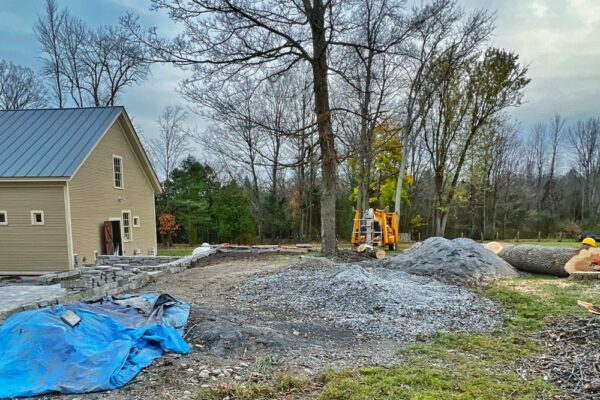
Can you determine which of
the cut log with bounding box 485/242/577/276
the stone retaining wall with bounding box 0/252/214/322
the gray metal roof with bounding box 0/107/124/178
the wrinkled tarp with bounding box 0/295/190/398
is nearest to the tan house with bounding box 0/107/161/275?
the gray metal roof with bounding box 0/107/124/178

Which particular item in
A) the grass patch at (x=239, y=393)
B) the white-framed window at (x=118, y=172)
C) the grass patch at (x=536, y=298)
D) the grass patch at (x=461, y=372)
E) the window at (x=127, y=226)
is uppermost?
the white-framed window at (x=118, y=172)

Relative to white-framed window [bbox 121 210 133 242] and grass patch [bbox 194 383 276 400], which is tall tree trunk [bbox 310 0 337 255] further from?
white-framed window [bbox 121 210 133 242]

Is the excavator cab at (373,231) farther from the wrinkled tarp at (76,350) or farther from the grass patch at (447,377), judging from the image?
the wrinkled tarp at (76,350)

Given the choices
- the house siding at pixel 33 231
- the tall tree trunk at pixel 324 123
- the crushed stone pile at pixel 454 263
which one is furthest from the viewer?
the house siding at pixel 33 231

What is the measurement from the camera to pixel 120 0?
10.2 m

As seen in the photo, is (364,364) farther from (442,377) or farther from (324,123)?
(324,123)

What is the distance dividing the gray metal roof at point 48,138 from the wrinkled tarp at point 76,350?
36.0 feet

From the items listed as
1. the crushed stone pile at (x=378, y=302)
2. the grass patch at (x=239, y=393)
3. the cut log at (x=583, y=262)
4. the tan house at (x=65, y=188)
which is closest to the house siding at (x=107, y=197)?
the tan house at (x=65, y=188)

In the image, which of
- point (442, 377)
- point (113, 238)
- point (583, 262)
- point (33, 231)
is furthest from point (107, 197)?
point (583, 262)

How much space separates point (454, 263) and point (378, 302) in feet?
11.9

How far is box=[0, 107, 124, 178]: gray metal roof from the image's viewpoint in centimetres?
1316

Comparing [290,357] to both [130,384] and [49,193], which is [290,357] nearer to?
[130,384]

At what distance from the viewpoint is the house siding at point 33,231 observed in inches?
512

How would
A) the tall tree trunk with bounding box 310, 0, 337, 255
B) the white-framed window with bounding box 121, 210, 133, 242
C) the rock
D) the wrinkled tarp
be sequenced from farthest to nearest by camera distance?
1. the white-framed window with bounding box 121, 210, 133, 242
2. the tall tree trunk with bounding box 310, 0, 337, 255
3. the rock
4. the wrinkled tarp
